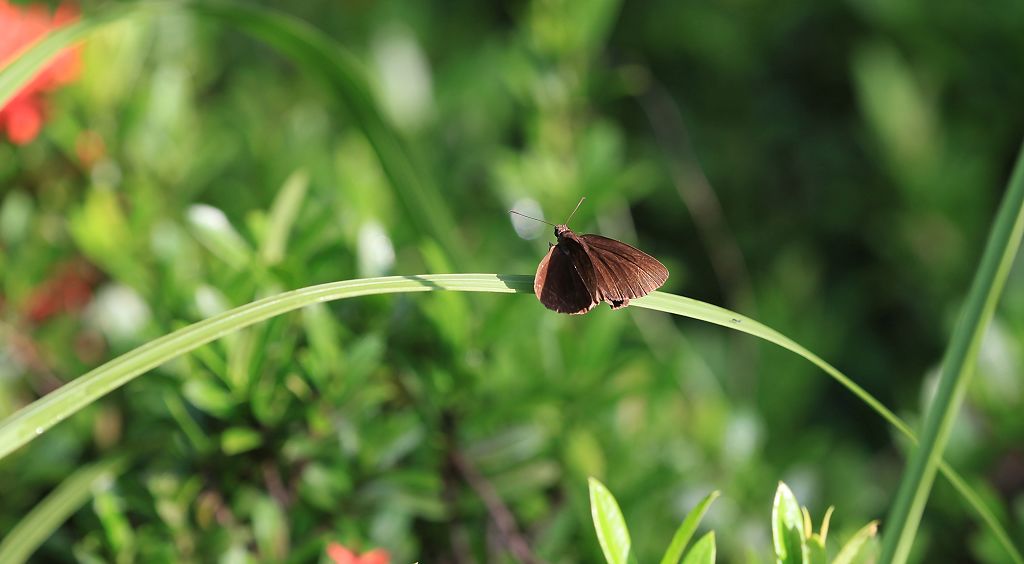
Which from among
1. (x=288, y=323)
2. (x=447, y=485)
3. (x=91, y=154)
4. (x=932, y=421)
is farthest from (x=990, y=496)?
(x=91, y=154)

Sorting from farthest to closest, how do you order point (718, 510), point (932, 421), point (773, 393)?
point (773, 393) < point (718, 510) < point (932, 421)

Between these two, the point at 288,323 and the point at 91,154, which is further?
the point at 91,154

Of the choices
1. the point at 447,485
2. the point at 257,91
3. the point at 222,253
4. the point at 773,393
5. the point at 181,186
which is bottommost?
the point at 447,485

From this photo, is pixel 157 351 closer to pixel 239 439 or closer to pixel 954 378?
pixel 239 439

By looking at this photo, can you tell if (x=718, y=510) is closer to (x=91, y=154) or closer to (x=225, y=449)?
(x=225, y=449)

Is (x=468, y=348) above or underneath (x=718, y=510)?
above

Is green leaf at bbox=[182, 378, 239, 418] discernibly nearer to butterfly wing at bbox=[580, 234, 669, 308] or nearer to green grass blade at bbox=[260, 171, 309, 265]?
green grass blade at bbox=[260, 171, 309, 265]
